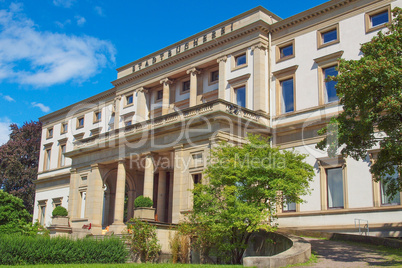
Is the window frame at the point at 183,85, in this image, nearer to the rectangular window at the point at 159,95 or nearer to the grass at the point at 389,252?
the rectangular window at the point at 159,95

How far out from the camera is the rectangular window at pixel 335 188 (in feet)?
98.2

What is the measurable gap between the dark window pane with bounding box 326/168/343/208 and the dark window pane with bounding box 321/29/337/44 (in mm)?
9428

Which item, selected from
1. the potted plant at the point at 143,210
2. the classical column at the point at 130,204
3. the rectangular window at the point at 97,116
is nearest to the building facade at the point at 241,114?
the classical column at the point at 130,204

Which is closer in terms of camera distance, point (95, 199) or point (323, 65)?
point (323, 65)

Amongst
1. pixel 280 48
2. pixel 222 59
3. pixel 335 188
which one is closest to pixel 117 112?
pixel 222 59

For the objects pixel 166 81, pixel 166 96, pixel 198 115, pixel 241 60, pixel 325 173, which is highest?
pixel 241 60

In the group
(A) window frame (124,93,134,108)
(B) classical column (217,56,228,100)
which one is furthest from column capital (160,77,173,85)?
(B) classical column (217,56,228,100)

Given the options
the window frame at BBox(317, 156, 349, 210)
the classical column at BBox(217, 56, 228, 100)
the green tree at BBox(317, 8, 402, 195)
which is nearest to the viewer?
the green tree at BBox(317, 8, 402, 195)

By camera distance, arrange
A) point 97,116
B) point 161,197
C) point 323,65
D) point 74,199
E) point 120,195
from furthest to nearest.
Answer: point 97,116 < point 74,199 < point 161,197 < point 120,195 < point 323,65

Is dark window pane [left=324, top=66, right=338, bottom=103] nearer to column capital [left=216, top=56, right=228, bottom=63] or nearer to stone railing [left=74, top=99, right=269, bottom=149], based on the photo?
stone railing [left=74, top=99, right=269, bottom=149]

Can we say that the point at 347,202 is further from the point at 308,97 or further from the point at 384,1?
the point at 384,1

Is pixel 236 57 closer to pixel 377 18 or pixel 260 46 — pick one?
pixel 260 46

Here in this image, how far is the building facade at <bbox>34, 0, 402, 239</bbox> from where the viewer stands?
29775mm

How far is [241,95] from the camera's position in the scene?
3569 cm
